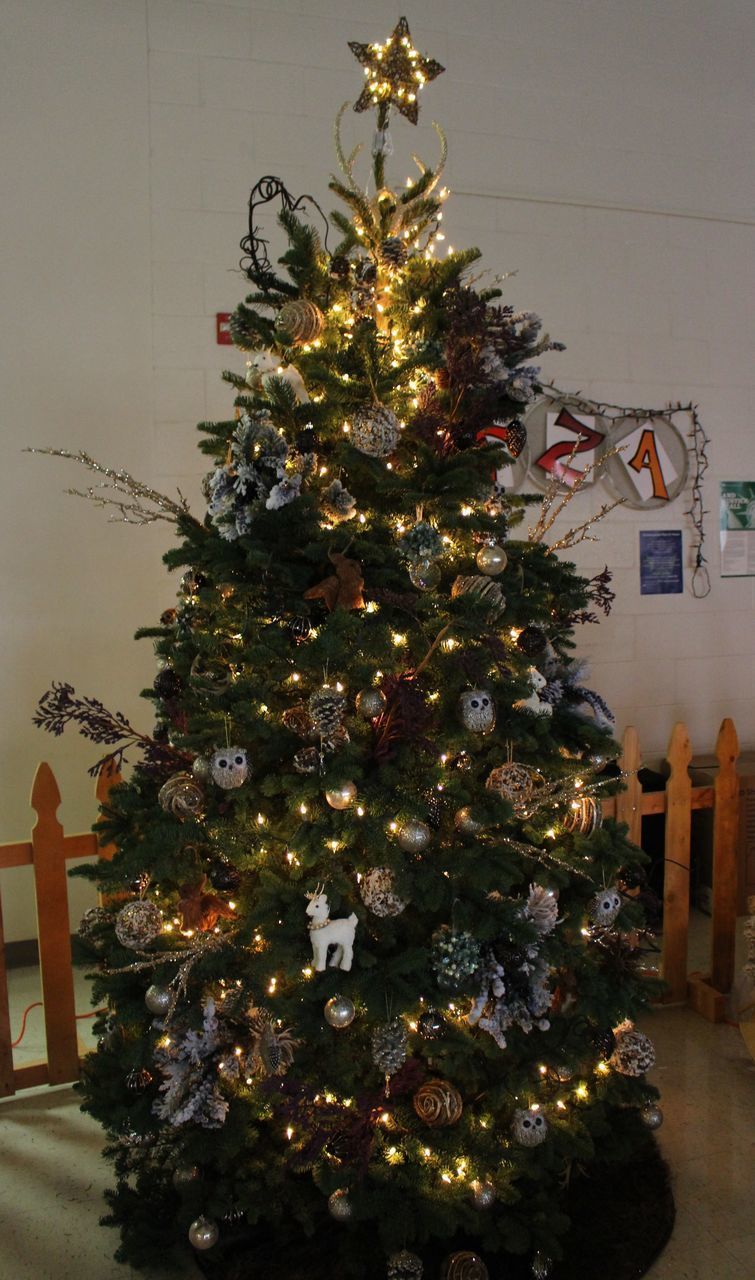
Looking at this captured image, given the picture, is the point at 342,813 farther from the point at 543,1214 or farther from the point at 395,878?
the point at 543,1214

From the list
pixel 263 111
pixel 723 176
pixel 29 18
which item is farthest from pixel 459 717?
pixel 723 176

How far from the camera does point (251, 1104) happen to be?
1.93 m

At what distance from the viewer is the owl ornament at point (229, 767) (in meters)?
1.79

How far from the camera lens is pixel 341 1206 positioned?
184 cm

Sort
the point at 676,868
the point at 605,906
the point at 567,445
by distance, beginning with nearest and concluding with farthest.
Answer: the point at 605,906 → the point at 676,868 → the point at 567,445

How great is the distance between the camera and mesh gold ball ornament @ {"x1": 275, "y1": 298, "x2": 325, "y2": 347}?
6.26ft

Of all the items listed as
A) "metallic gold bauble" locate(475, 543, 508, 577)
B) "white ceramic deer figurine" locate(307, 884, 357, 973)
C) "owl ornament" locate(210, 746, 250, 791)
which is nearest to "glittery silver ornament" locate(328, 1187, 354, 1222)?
"white ceramic deer figurine" locate(307, 884, 357, 973)

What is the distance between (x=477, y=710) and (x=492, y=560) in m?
0.32

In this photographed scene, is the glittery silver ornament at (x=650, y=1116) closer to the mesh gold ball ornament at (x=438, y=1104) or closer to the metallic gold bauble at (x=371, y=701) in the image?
the mesh gold ball ornament at (x=438, y=1104)

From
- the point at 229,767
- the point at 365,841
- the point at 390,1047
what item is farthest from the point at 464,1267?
the point at 229,767

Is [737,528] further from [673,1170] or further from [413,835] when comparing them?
[413,835]

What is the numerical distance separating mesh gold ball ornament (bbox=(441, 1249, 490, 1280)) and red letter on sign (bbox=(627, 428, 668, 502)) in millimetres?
3397

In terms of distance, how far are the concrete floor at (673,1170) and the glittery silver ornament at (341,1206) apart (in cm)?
41

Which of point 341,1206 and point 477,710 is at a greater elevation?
point 477,710
